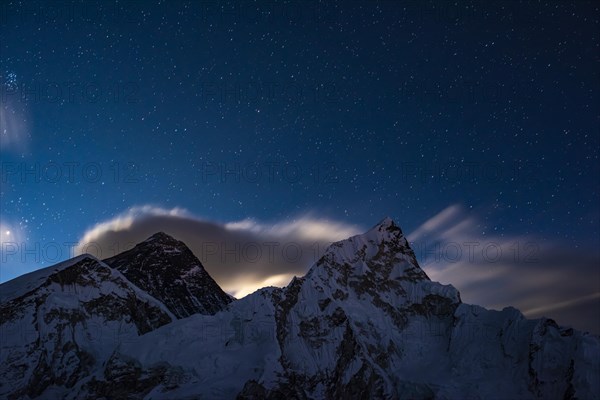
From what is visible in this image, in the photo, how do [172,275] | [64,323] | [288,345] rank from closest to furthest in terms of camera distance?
[288,345] → [64,323] → [172,275]

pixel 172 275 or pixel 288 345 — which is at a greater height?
pixel 172 275

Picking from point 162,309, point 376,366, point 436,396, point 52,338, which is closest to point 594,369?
point 436,396

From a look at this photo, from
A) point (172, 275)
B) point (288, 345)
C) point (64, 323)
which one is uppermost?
point (172, 275)

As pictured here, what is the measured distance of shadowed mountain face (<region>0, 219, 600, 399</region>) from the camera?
109m

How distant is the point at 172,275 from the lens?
181m

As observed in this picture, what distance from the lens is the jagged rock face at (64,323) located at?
11194 cm

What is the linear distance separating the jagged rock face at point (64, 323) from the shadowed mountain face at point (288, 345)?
277 millimetres

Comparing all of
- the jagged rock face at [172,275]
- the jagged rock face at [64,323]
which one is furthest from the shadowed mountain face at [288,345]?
the jagged rock face at [172,275]

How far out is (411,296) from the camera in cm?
16188

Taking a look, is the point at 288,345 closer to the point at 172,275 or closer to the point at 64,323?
the point at 64,323

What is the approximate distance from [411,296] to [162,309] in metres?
75.1

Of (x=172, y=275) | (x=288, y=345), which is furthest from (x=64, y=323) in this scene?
(x=172, y=275)

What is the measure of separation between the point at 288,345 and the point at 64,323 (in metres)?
53.4

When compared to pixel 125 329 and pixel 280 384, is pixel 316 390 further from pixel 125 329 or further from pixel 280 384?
pixel 125 329
